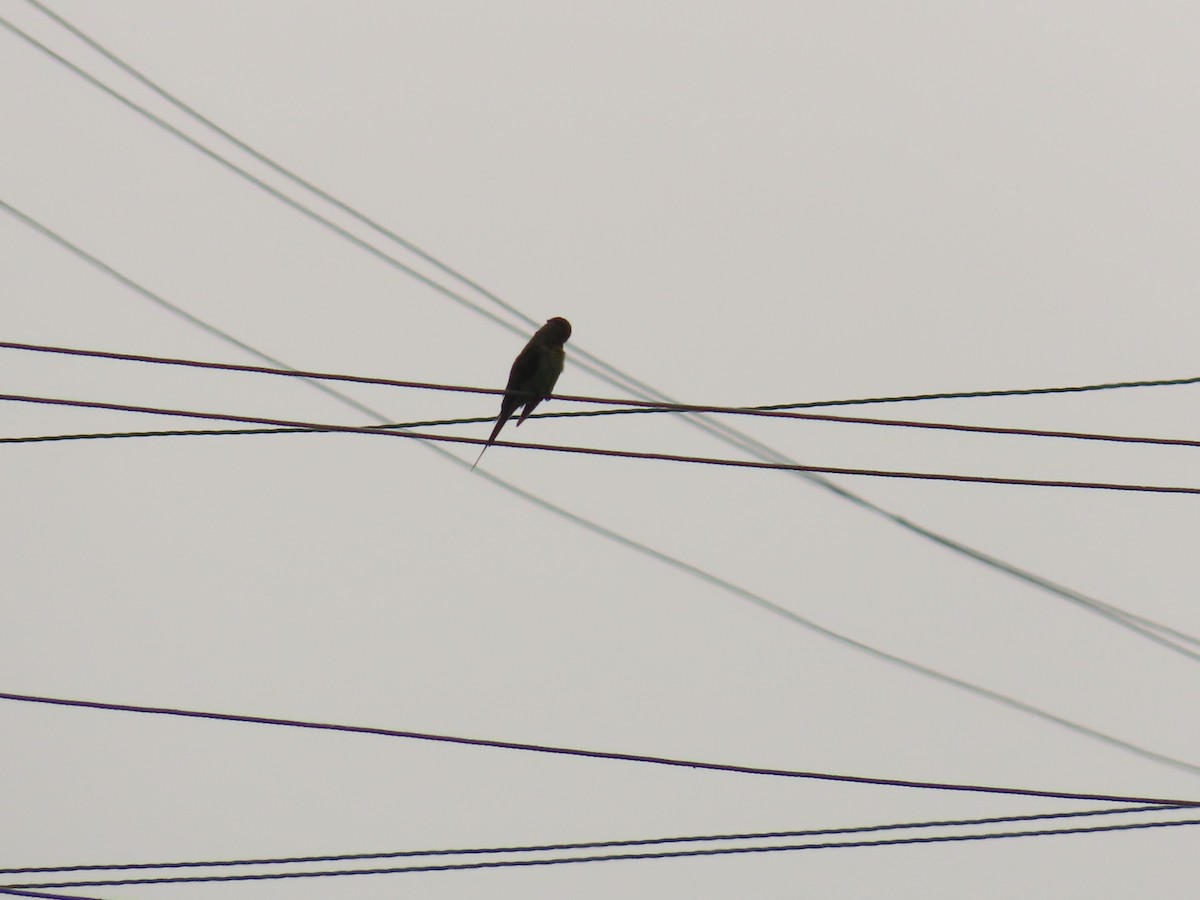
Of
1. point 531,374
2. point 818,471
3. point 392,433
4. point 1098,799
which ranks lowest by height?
point 1098,799

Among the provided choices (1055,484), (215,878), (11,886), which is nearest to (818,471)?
(1055,484)

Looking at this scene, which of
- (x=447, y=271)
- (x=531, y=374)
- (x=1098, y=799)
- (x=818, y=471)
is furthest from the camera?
(x=447, y=271)

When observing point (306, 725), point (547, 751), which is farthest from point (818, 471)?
point (306, 725)

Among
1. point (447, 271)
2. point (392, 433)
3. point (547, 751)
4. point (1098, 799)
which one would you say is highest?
point (447, 271)

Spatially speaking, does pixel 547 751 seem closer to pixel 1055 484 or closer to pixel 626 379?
pixel 1055 484

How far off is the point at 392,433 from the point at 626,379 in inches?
176

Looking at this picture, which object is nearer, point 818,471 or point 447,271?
point 818,471

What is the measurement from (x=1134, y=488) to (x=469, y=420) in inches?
111

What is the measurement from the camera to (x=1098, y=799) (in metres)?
8.41

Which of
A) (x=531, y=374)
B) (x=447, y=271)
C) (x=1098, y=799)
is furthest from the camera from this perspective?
(x=447, y=271)

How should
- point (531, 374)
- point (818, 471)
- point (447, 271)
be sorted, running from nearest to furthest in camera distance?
point (818, 471)
point (531, 374)
point (447, 271)

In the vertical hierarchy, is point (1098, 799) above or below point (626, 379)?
below

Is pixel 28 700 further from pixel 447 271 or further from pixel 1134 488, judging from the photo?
pixel 447 271

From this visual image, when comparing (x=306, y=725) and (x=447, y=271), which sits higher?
(x=447, y=271)
